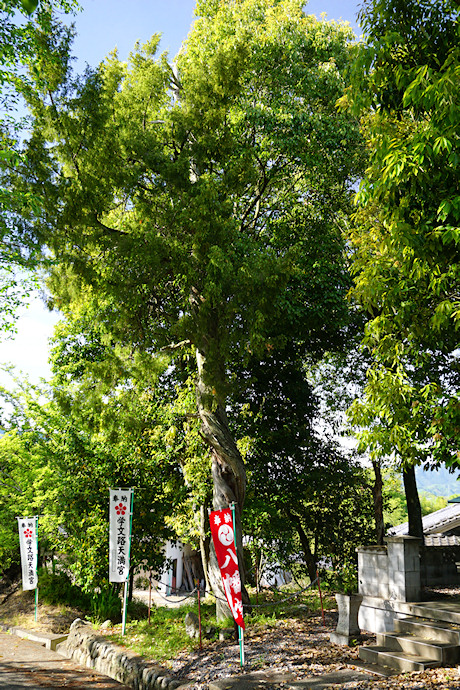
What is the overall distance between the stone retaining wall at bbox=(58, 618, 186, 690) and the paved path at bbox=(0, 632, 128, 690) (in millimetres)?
121

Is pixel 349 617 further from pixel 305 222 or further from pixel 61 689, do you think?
pixel 305 222

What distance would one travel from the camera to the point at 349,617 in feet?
23.8

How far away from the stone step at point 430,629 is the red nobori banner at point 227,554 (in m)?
2.17

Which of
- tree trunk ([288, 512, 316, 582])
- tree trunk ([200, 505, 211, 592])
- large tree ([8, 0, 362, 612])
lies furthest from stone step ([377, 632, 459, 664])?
tree trunk ([288, 512, 316, 582])

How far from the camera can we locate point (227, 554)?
7.52 meters

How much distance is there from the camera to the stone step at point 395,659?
19.1 ft

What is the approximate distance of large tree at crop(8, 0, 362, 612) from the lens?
8547 millimetres

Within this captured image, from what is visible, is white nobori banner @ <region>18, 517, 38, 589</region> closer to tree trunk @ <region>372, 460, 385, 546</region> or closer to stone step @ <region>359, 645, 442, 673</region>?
tree trunk @ <region>372, 460, 385, 546</region>

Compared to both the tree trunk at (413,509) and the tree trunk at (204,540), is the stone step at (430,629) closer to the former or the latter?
the tree trunk at (413,509)

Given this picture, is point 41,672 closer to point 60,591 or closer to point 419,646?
point 60,591

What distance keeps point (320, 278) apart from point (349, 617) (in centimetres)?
622

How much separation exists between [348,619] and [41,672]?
208 inches

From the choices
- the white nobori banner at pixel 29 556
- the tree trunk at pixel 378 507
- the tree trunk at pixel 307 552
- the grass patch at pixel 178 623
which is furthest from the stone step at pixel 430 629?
the white nobori banner at pixel 29 556

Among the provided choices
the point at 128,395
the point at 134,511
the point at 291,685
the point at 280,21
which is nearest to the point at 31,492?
the point at 134,511
